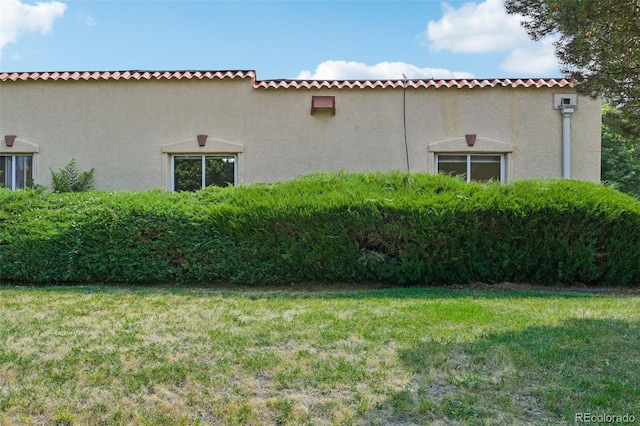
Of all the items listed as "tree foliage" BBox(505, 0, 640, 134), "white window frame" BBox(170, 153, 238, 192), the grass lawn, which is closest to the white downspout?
the grass lawn

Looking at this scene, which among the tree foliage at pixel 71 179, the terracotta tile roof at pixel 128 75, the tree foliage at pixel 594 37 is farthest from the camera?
the terracotta tile roof at pixel 128 75

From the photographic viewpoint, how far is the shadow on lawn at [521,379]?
2.96m

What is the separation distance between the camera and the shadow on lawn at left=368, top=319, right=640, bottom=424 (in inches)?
117

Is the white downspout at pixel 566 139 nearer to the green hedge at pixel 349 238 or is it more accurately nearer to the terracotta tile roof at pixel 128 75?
the green hedge at pixel 349 238

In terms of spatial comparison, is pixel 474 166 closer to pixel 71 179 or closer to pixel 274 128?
pixel 274 128

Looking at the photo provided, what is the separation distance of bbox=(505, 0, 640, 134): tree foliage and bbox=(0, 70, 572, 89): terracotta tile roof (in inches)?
194

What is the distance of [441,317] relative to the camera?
202 inches

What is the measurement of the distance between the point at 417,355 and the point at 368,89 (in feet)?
23.4

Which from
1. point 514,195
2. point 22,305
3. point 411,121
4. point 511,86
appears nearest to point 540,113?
point 511,86

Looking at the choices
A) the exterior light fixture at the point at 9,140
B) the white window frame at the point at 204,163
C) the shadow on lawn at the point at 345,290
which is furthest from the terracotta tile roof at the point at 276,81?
the shadow on lawn at the point at 345,290

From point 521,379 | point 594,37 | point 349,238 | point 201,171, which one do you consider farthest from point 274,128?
point 521,379

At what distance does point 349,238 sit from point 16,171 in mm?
7861

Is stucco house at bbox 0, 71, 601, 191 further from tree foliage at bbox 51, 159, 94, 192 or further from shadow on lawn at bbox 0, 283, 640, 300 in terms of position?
shadow on lawn at bbox 0, 283, 640, 300

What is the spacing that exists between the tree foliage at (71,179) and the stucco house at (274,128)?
7.5 inches
